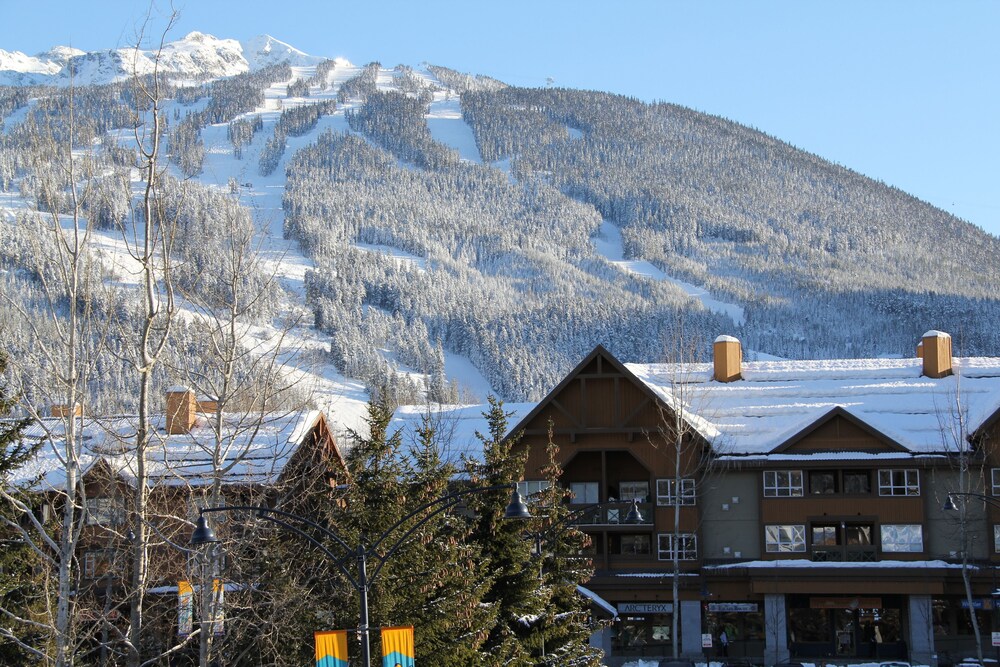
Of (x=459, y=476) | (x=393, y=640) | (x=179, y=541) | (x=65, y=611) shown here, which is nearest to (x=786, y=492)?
(x=459, y=476)

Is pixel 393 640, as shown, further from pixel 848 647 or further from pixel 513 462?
pixel 848 647

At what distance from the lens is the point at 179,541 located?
43.2 meters

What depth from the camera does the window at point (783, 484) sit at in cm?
5212

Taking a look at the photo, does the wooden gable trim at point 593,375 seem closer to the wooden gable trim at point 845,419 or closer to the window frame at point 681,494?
the window frame at point 681,494

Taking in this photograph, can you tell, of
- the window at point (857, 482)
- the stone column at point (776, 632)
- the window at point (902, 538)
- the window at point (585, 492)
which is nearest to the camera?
the stone column at point (776, 632)

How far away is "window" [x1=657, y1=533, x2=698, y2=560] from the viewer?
52594mm

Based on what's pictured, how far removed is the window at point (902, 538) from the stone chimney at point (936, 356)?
8310 millimetres

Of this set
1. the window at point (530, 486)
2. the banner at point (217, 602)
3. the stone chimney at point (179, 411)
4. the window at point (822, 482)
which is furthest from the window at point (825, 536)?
the banner at point (217, 602)

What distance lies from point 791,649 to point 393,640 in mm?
32579

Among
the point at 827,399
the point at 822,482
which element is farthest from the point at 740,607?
the point at 827,399

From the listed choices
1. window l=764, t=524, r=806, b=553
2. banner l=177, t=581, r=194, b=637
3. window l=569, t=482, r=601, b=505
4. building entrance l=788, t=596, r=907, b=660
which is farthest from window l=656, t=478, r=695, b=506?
banner l=177, t=581, r=194, b=637

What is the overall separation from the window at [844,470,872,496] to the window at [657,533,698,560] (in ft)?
22.4

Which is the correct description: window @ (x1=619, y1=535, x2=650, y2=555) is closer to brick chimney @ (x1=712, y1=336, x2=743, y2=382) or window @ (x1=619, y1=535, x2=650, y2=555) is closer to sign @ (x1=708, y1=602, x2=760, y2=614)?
sign @ (x1=708, y1=602, x2=760, y2=614)

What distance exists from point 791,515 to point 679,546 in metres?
4.93
